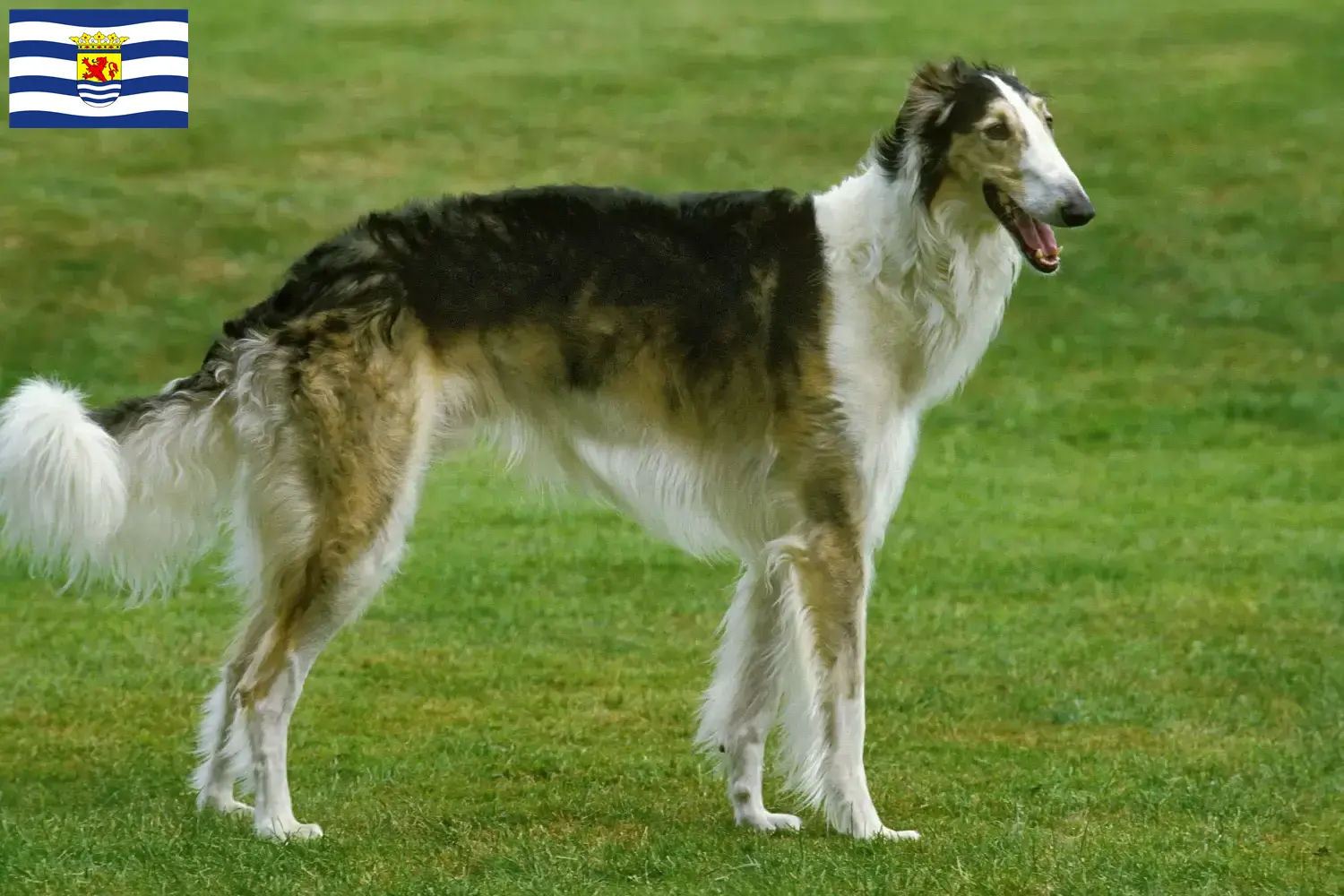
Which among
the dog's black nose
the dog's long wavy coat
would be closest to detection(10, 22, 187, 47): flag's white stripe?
the dog's long wavy coat

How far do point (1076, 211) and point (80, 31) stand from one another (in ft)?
41.1

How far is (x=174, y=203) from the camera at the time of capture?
1980 cm

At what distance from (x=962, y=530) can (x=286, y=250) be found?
9.10m

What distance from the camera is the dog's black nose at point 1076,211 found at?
568 centimetres

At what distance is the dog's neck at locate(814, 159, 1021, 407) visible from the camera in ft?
19.9

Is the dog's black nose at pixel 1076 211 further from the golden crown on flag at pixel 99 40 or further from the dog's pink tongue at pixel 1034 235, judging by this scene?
the golden crown on flag at pixel 99 40

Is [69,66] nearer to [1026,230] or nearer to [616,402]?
[616,402]

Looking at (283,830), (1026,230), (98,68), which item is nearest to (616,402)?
(1026,230)

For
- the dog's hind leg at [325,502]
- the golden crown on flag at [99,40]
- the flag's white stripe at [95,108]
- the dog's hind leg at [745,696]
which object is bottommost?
the dog's hind leg at [745,696]

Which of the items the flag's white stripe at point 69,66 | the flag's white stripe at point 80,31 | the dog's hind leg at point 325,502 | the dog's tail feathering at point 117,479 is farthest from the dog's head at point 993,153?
the flag's white stripe at point 69,66

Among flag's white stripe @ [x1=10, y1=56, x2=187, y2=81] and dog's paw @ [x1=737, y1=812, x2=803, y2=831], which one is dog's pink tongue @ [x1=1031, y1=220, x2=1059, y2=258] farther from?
flag's white stripe @ [x1=10, y1=56, x2=187, y2=81]

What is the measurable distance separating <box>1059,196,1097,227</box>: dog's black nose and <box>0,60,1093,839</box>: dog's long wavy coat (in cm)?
6

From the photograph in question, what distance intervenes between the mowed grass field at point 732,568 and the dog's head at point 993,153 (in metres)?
1.87

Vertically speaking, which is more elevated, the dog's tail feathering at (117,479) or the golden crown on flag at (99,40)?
the golden crown on flag at (99,40)
